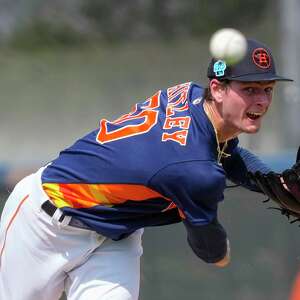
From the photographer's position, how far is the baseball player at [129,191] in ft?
10.5

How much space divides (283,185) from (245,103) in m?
0.57

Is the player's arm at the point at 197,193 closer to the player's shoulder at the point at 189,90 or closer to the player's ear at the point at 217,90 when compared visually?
the player's ear at the point at 217,90

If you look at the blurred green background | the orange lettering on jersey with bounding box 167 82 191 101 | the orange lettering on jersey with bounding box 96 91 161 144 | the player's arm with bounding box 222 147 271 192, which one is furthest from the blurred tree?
the orange lettering on jersey with bounding box 96 91 161 144

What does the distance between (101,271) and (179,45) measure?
10.0 metres

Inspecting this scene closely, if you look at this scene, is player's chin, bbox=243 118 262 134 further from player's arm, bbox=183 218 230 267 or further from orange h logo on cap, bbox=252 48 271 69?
player's arm, bbox=183 218 230 267

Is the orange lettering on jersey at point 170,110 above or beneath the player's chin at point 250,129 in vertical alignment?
above

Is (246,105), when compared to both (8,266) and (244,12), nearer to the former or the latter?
(8,266)

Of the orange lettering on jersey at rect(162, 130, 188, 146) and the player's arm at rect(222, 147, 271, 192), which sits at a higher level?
the orange lettering on jersey at rect(162, 130, 188, 146)

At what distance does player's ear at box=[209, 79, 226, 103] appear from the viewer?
3.24 meters

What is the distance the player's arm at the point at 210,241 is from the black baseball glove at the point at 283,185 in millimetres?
381

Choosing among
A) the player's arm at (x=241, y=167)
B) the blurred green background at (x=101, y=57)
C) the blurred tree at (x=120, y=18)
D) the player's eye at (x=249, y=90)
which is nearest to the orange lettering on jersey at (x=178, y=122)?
the player's eye at (x=249, y=90)

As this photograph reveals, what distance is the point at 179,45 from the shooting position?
43.6ft

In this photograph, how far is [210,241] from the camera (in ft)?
10.9

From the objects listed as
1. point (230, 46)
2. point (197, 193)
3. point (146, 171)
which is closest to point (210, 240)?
point (197, 193)
